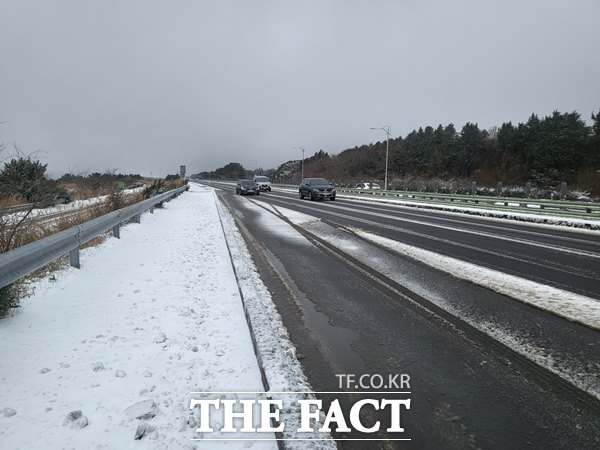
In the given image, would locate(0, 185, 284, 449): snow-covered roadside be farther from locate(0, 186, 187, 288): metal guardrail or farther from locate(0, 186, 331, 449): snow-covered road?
locate(0, 186, 187, 288): metal guardrail

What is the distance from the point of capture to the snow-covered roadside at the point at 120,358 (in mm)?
2658

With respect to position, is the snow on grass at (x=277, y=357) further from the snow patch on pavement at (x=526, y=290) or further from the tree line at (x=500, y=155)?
the tree line at (x=500, y=155)

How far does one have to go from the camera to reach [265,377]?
3336 mm

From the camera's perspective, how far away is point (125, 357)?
3646mm

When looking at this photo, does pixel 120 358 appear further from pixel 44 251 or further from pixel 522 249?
pixel 522 249

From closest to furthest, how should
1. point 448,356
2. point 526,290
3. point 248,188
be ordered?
point 448,356 → point 526,290 → point 248,188

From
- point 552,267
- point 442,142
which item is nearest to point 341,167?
point 442,142

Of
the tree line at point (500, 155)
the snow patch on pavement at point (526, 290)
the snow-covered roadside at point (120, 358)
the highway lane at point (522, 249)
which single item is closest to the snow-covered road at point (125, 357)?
the snow-covered roadside at point (120, 358)

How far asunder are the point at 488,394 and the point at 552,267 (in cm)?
575

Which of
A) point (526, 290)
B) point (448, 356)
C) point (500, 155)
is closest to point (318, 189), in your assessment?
point (526, 290)

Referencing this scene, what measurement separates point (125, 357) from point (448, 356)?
10.6ft

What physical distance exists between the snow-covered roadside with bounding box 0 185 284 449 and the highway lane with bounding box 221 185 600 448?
73 cm

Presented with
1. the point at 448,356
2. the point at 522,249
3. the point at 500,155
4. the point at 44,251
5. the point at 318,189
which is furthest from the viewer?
the point at 500,155

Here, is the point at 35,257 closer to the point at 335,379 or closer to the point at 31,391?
the point at 31,391
